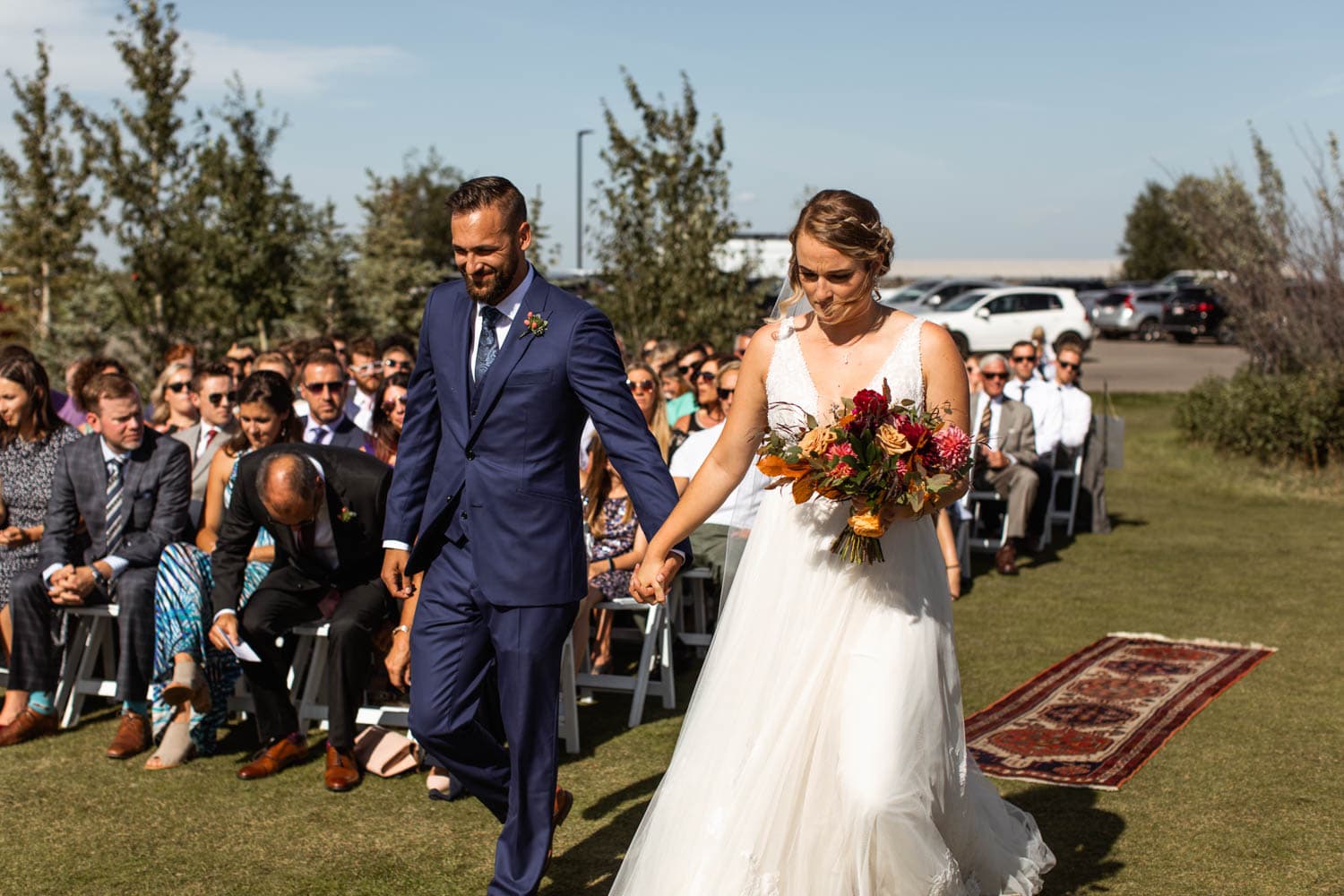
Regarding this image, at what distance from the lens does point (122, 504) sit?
7.04m

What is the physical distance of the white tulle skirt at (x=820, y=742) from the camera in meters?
3.87

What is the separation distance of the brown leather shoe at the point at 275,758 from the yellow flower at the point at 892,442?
3678 millimetres

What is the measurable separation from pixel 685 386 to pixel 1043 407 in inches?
129

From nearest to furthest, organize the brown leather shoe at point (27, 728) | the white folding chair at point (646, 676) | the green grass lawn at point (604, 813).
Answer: the green grass lawn at point (604, 813) → the brown leather shoe at point (27, 728) → the white folding chair at point (646, 676)

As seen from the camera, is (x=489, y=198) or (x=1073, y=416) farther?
(x=1073, y=416)

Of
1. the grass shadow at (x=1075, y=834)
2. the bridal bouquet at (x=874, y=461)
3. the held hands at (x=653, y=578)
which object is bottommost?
the grass shadow at (x=1075, y=834)

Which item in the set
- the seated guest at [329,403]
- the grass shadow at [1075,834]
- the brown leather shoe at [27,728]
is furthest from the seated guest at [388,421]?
the grass shadow at [1075,834]

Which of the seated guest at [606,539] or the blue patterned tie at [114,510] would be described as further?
the seated guest at [606,539]

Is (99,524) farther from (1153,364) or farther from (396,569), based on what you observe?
(1153,364)

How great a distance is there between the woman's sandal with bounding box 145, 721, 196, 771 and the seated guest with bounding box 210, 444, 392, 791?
0.35 m

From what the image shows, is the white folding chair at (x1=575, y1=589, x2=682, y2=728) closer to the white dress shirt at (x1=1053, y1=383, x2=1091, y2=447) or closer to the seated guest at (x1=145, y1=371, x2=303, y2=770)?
the seated guest at (x1=145, y1=371, x2=303, y2=770)

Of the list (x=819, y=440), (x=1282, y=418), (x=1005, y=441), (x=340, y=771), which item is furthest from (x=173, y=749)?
(x=1282, y=418)

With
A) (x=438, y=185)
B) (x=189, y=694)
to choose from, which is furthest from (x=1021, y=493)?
(x=438, y=185)

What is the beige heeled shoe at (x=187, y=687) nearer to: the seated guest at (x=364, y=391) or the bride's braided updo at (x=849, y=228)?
the seated guest at (x=364, y=391)
